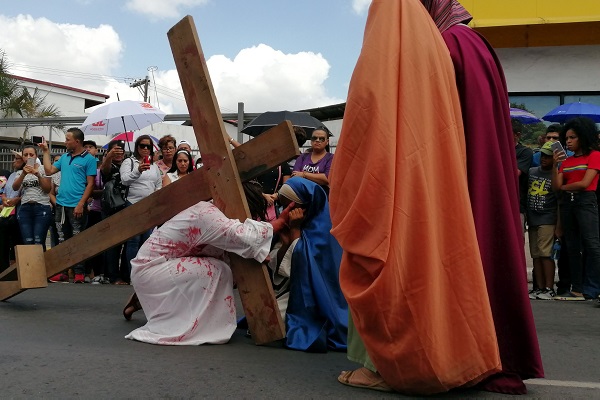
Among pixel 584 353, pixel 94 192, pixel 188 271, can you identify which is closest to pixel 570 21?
pixel 94 192

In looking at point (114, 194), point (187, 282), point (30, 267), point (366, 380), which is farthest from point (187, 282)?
point (114, 194)

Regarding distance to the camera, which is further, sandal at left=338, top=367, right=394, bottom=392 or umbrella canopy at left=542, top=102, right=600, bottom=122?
umbrella canopy at left=542, top=102, right=600, bottom=122

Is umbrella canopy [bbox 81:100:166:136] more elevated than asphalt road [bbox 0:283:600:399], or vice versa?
umbrella canopy [bbox 81:100:166:136]

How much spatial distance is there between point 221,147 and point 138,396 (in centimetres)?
185

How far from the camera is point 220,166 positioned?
4746mm

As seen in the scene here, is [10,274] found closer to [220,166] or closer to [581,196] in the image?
[220,166]

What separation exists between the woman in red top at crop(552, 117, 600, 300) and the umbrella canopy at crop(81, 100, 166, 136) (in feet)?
18.0

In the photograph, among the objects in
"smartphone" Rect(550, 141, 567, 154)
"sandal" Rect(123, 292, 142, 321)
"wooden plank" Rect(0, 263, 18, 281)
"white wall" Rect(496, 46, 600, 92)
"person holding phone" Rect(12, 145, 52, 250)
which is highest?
"white wall" Rect(496, 46, 600, 92)

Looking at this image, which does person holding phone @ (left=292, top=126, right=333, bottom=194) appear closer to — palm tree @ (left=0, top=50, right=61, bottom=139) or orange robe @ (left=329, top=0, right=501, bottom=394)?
orange robe @ (left=329, top=0, right=501, bottom=394)

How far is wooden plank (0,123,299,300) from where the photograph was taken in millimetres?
4633

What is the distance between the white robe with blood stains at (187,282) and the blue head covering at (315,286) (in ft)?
1.38

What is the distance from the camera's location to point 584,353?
485 centimetres

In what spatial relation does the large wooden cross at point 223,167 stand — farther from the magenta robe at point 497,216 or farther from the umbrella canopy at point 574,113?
the umbrella canopy at point 574,113

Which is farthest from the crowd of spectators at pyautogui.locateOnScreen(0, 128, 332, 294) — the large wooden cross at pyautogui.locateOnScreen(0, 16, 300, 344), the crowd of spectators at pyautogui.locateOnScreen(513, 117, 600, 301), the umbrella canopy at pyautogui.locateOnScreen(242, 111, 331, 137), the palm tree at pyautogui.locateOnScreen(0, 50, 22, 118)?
the palm tree at pyautogui.locateOnScreen(0, 50, 22, 118)
